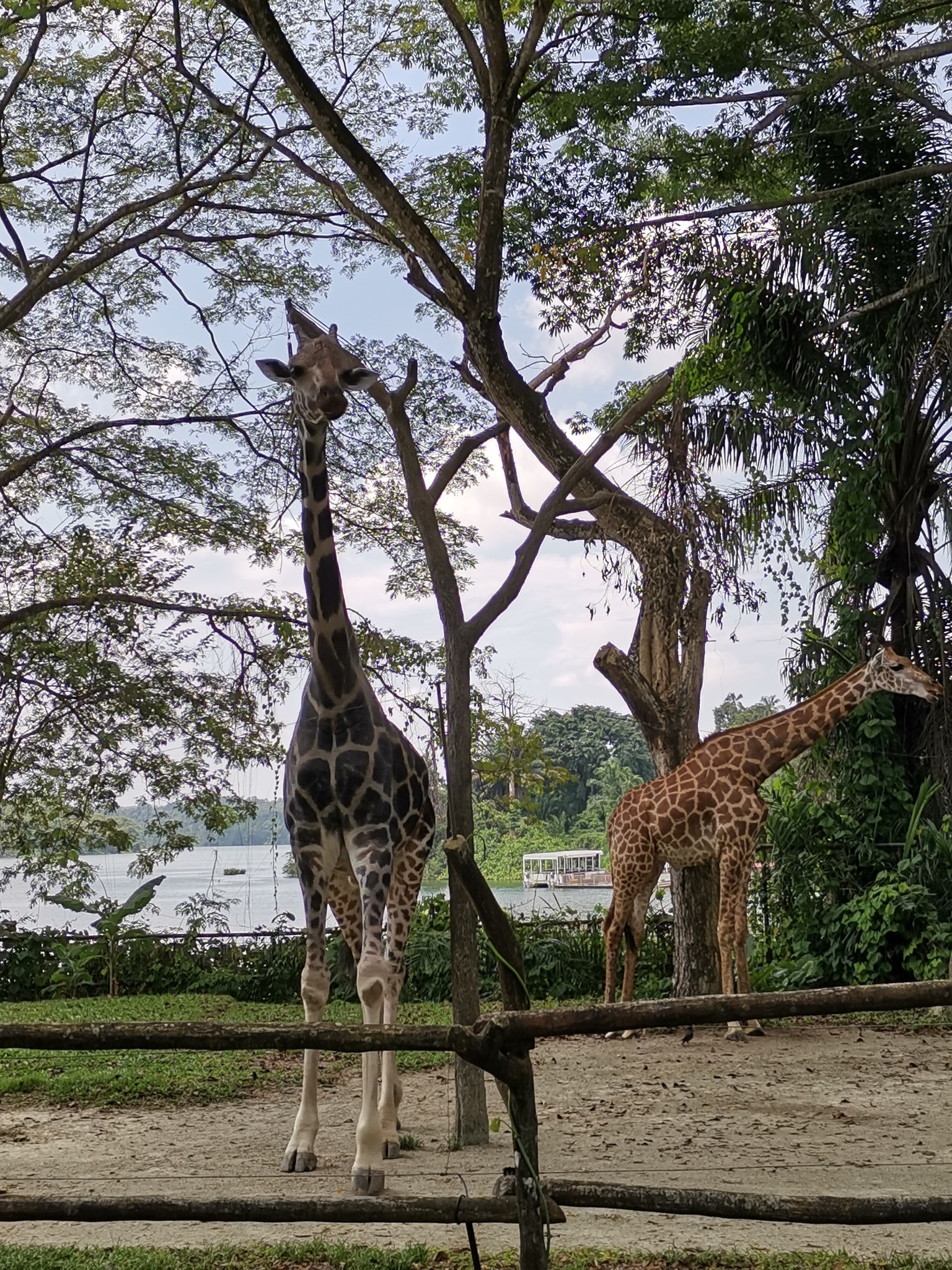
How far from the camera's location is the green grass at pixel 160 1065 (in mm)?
6844

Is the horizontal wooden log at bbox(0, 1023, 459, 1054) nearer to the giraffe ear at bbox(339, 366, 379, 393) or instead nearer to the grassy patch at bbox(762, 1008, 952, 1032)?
the giraffe ear at bbox(339, 366, 379, 393)

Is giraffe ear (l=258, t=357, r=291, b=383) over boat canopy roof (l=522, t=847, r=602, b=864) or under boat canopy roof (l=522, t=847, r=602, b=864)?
over

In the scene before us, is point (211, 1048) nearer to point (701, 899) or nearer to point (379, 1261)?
point (379, 1261)

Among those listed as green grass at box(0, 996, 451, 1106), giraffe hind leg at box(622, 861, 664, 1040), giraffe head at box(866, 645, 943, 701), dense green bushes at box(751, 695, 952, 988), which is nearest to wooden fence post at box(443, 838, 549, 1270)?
green grass at box(0, 996, 451, 1106)

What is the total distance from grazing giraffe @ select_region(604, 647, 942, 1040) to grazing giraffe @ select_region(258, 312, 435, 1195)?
3.20m

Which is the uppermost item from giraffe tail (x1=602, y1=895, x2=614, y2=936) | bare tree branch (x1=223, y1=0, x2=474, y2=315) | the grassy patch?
bare tree branch (x1=223, y1=0, x2=474, y2=315)

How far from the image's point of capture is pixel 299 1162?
4906 mm

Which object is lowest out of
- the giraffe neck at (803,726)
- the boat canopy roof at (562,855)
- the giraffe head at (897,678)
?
the boat canopy roof at (562,855)

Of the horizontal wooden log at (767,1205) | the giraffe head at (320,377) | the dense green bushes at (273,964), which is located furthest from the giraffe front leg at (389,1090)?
the dense green bushes at (273,964)

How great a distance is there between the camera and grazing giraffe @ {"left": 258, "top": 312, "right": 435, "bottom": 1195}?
495cm

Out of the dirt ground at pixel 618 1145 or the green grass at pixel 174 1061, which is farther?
the green grass at pixel 174 1061

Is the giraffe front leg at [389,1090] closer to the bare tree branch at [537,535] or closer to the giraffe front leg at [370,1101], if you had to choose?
the giraffe front leg at [370,1101]

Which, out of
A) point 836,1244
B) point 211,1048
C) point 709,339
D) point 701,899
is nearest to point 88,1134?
point 211,1048

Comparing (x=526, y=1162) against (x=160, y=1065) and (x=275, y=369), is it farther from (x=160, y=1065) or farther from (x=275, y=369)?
(x=160, y=1065)
